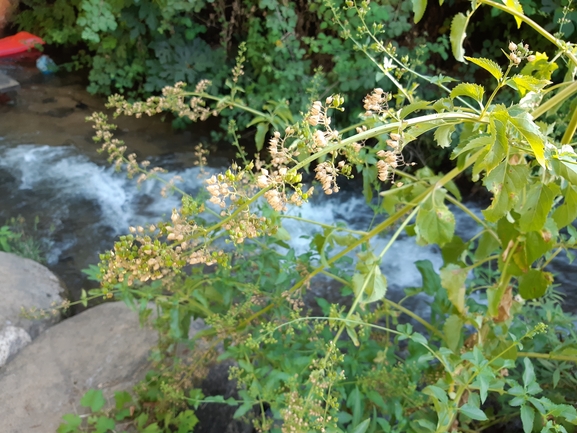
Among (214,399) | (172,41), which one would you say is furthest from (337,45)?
(214,399)

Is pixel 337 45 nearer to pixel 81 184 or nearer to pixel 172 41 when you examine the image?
pixel 172 41

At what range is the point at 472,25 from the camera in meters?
3.92

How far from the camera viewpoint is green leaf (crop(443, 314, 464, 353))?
1.29 m

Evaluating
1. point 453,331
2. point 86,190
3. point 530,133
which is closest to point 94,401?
point 453,331

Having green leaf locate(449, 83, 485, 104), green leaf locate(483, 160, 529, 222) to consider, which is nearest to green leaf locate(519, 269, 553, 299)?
green leaf locate(483, 160, 529, 222)

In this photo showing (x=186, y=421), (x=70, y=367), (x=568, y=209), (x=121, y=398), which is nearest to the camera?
(x=568, y=209)

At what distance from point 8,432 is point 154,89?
3.44m

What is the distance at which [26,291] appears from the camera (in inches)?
103

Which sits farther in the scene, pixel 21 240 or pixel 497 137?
pixel 21 240

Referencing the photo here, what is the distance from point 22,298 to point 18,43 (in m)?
4.64

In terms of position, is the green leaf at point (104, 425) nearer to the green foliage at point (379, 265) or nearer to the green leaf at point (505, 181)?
the green foliage at point (379, 265)

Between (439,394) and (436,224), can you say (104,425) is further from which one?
(436,224)

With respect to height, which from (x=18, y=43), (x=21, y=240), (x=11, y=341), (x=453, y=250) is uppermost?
(x=453, y=250)

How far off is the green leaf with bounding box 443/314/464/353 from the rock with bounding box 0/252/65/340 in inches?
75.1
